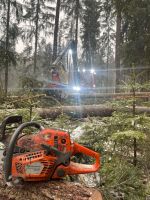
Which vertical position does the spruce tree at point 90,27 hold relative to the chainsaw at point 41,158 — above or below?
above

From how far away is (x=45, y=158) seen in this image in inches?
160

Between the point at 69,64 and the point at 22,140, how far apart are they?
13234 millimetres

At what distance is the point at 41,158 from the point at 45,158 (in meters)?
0.05

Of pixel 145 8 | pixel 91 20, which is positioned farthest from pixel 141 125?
pixel 91 20

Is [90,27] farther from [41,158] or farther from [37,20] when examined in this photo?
[41,158]

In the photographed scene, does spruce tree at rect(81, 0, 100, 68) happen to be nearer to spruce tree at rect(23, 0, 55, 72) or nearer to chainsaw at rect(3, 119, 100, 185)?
spruce tree at rect(23, 0, 55, 72)

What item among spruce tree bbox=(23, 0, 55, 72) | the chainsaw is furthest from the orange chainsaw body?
spruce tree bbox=(23, 0, 55, 72)

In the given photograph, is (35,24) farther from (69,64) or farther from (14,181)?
(14,181)

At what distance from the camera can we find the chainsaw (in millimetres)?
4051

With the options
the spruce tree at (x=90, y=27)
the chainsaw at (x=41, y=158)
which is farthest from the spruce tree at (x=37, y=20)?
the chainsaw at (x=41, y=158)

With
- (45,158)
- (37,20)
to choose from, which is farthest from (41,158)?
(37,20)

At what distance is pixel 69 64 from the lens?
17344 millimetres

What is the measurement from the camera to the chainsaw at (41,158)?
4.05 m

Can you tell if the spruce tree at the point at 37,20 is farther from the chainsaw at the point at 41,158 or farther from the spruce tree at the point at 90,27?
Result: the chainsaw at the point at 41,158
